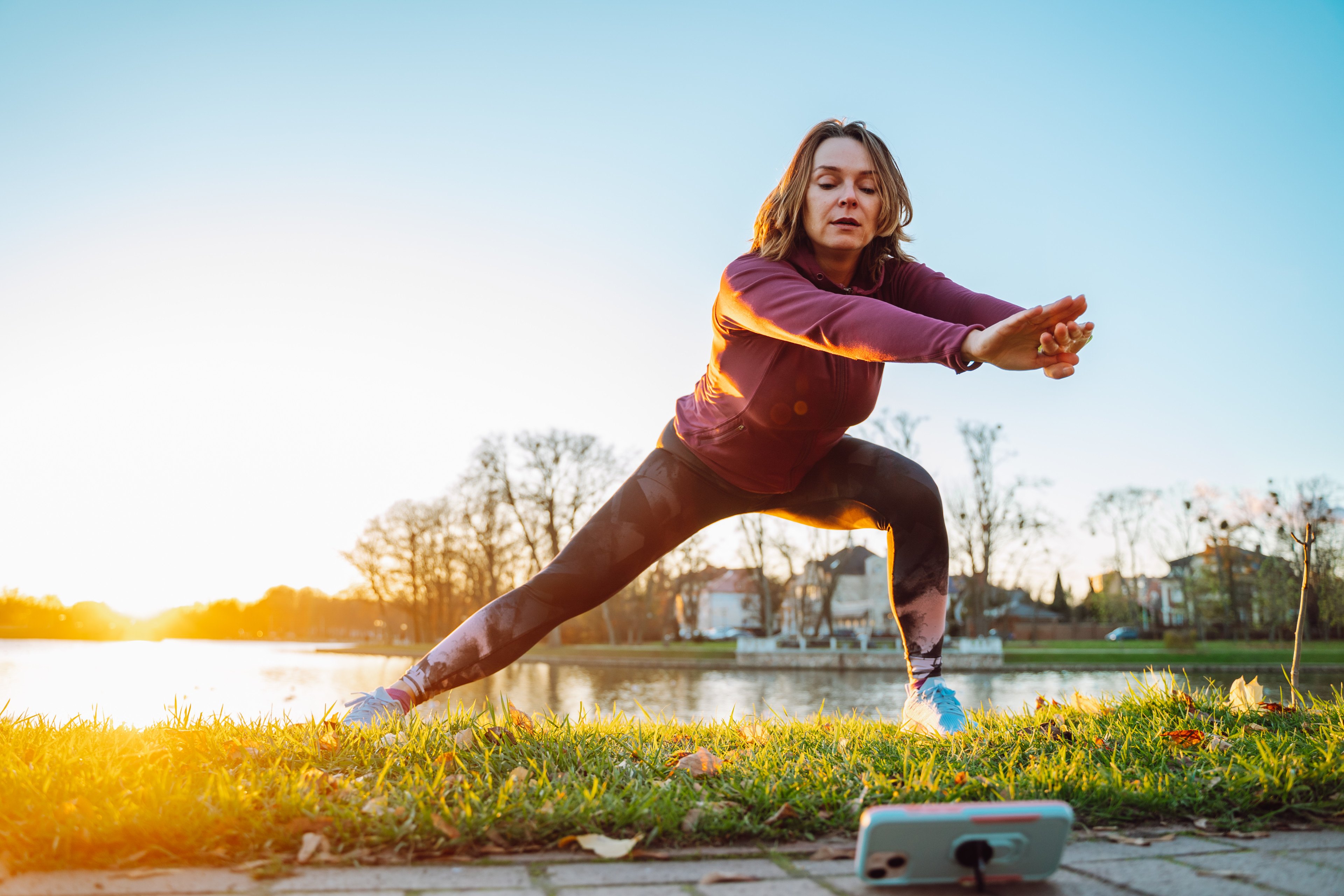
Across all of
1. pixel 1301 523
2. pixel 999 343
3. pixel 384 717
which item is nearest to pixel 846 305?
pixel 999 343

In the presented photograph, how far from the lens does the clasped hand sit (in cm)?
170

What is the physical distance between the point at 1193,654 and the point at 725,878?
41938 mm

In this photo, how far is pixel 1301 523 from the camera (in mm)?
35875

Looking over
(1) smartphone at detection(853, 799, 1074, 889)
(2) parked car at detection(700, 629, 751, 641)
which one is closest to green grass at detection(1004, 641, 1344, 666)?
(2) parked car at detection(700, 629, 751, 641)

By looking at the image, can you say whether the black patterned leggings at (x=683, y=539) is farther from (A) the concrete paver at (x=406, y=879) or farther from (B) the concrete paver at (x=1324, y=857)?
(B) the concrete paver at (x=1324, y=857)

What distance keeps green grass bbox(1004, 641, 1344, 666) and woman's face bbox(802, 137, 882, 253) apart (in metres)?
30.2

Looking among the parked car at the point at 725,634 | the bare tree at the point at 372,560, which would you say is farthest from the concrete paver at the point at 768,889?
the parked car at the point at 725,634

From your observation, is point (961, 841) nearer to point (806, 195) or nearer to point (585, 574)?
A: point (585, 574)

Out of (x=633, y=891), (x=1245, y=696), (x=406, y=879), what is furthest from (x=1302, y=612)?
(x=406, y=879)

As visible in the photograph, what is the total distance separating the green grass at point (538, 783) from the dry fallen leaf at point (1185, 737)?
0.12 ft

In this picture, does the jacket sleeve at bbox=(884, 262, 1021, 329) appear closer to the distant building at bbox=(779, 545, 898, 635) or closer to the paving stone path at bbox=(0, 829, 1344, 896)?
the paving stone path at bbox=(0, 829, 1344, 896)

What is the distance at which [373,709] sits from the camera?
2.63m

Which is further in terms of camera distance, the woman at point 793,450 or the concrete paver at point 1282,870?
the woman at point 793,450

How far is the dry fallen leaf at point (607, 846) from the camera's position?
5.08 ft
